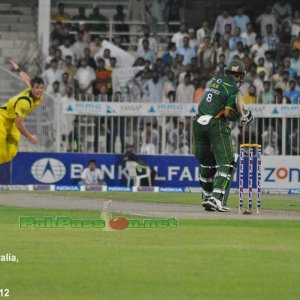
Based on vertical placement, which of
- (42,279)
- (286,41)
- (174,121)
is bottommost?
(42,279)

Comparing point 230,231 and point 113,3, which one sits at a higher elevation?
point 113,3

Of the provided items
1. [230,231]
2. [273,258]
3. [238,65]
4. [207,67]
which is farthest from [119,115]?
[273,258]

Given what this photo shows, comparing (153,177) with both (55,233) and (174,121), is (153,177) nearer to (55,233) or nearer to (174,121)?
(174,121)

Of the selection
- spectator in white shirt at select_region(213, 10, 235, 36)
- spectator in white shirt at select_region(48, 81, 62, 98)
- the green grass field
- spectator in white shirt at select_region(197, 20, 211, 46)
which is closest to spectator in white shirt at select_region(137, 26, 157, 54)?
spectator in white shirt at select_region(197, 20, 211, 46)

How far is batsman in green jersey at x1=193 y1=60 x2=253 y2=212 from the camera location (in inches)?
729

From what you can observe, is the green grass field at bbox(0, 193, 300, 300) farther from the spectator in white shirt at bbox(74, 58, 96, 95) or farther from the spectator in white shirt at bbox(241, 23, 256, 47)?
the spectator in white shirt at bbox(241, 23, 256, 47)

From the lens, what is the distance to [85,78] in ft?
100

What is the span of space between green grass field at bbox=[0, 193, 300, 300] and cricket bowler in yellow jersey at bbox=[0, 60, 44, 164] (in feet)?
9.06

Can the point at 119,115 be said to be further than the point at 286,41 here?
No

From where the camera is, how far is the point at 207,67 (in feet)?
101

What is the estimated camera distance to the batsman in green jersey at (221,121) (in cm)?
1852

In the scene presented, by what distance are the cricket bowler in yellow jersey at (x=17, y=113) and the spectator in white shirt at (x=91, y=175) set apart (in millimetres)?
7871

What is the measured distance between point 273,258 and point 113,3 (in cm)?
2271

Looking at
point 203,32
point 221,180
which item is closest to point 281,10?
point 203,32
